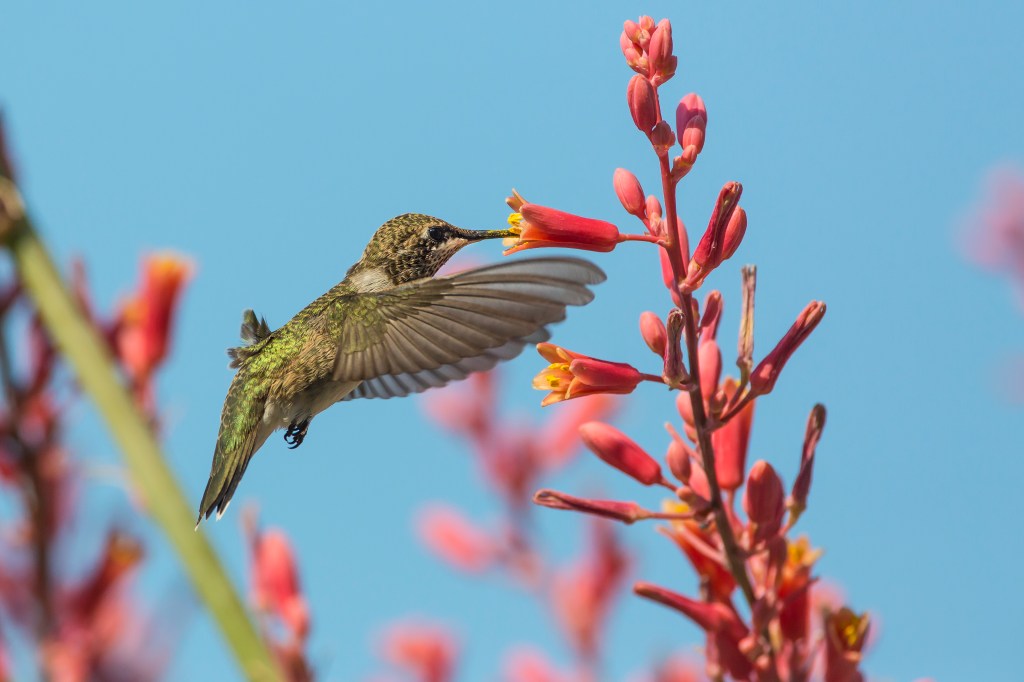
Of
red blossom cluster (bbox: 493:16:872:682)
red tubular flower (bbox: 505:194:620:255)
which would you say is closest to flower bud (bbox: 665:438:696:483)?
red blossom cluster (bbox: 493:16:872:682)

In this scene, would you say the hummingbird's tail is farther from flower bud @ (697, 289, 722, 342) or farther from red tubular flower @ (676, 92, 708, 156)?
red tubular flower @ (676, 92, 708, 156)

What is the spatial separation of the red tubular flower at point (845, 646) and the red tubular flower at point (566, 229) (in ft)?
2.64

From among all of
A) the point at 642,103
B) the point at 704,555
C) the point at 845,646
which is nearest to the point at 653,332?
the point at 642,103

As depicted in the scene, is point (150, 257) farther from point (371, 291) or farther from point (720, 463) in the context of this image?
point (720, 463)

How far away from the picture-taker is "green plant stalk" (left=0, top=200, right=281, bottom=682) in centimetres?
104

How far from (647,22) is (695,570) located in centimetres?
108

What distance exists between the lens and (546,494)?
2.13 metres

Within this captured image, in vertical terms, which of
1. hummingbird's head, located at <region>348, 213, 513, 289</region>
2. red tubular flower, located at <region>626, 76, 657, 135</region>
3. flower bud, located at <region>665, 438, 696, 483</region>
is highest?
hummingbird's head, located at <region>348, 213, 513, 289</region>

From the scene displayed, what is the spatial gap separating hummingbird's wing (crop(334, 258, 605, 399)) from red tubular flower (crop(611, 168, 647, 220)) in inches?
5.7

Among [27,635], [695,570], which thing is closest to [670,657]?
[695,570]

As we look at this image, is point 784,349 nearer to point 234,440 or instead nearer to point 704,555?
point 704,555

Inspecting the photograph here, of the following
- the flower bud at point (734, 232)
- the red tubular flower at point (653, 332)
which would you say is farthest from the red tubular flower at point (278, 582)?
the flower bud at point (734, 232)

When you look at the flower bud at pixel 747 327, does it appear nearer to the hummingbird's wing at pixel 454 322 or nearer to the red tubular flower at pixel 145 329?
the hummingbird's wing at pixel 454 322

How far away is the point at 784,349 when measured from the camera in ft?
6.82
